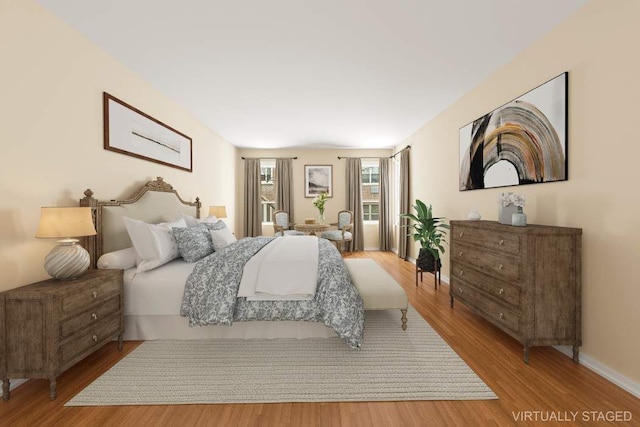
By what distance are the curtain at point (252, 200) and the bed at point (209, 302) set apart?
4339mm

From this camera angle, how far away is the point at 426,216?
4359 millimetres

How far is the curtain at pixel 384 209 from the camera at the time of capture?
7.32 metres

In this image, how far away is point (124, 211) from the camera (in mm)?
2988

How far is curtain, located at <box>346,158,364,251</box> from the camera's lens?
23.9 ft

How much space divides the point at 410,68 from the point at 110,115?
10.8 feet

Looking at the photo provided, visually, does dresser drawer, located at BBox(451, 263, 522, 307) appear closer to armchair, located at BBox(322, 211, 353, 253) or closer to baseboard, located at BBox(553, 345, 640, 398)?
baseboard, located at BBox(553, 345, 640, 398)

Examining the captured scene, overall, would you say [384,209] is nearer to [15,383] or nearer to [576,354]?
A: [576,354]

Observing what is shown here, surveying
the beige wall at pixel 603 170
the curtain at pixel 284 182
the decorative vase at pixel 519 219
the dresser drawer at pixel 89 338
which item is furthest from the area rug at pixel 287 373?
the curtain at pixel 284 182

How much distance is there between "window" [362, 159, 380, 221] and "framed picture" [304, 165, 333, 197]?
0.95 metres

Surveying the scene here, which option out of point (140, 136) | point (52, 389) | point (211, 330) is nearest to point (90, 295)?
point (52, 389)

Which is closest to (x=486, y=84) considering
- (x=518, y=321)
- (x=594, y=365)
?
(x=518, y=321)

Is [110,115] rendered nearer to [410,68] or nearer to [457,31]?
[410,68]

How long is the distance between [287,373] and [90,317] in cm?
150

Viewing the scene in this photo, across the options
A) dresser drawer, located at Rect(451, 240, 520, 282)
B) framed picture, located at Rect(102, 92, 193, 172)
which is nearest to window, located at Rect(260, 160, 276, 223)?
framed picture, located at Rect(102, 92, 193, 172)
